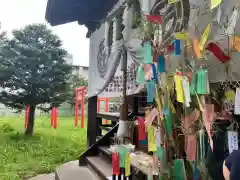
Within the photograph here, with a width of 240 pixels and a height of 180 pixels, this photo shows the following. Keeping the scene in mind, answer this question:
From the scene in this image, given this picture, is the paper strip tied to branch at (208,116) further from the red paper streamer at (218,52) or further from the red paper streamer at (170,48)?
the red paper streamer at (170,48)

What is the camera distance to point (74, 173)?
3.48 m

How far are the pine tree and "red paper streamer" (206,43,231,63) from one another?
6.37 m

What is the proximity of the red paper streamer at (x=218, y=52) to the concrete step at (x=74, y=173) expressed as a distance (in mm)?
2556

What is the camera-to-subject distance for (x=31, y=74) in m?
6.93

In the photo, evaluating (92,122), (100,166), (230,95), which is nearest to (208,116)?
(230,95)

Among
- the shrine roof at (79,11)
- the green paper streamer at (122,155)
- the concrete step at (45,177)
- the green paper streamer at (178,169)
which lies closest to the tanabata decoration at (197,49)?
the green paper streamer at (178,169)

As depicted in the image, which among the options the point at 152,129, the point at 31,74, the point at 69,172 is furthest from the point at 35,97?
the point at 152,129

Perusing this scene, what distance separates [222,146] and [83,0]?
11.3 ft

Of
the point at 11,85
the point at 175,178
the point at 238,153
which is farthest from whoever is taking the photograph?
the point at 11,85

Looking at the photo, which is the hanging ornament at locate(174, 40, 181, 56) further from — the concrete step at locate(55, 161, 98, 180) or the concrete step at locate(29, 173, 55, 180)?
the concrete step at locate(29, 173, 55, 180)

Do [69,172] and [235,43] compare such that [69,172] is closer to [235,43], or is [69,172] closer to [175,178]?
[175,178]

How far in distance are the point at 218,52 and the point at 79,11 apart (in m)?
3.56

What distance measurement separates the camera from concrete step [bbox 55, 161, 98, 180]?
325 cm

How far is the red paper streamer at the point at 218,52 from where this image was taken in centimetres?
115
